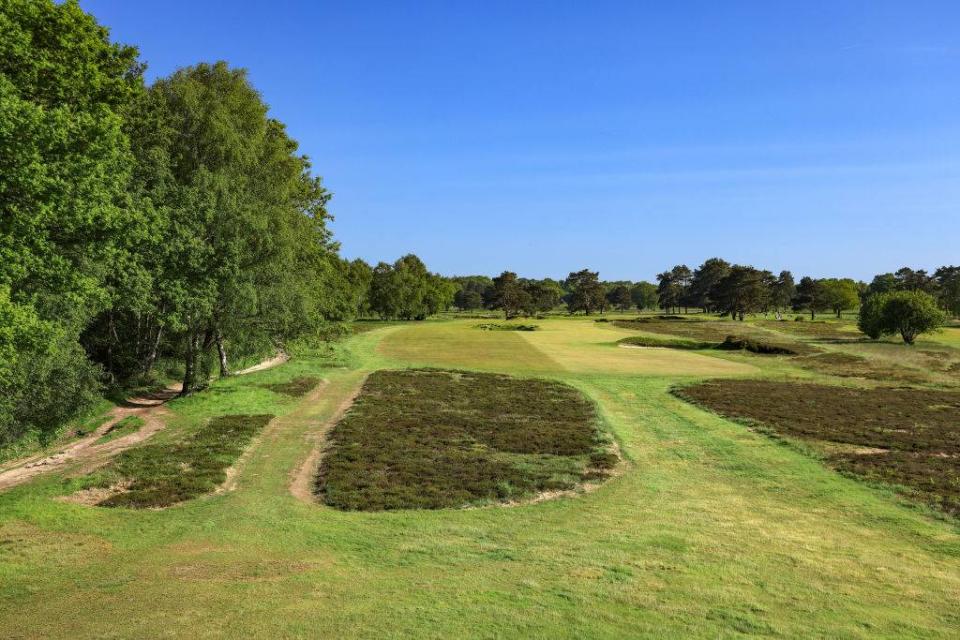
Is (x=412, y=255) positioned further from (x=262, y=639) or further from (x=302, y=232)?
(x=262, y=639)

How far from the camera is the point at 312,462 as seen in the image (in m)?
28.6

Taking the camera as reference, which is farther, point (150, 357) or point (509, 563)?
point (150, 357)

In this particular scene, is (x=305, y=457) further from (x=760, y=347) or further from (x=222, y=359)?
(x=760, y=347)

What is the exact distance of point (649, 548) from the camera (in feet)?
58.9

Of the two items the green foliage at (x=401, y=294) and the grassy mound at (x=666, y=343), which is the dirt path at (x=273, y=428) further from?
the green foliage at (x=401, y=294)

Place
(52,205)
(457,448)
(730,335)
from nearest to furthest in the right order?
(52,205)
(457,448)
(730,335)

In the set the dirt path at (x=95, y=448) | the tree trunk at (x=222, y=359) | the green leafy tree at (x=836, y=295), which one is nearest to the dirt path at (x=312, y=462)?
the dirt path at (x=95, y=448)

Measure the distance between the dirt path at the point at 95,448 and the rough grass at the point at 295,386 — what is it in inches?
338

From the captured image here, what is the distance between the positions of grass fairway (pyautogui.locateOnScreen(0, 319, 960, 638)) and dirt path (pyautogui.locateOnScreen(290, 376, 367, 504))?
58 cm

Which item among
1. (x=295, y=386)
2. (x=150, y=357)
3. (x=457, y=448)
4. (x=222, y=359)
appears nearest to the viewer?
(x=457, y=448)

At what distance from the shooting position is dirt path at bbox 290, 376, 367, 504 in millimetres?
24016

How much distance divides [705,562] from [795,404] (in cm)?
3407

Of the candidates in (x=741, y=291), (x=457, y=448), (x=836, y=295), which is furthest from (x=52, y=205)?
(x=836, y=295)

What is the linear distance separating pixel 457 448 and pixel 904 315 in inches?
3761
